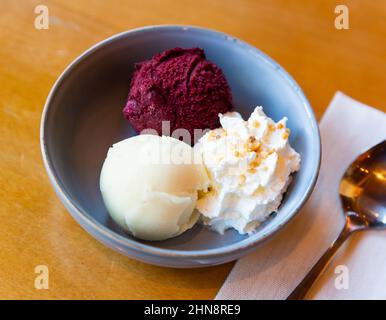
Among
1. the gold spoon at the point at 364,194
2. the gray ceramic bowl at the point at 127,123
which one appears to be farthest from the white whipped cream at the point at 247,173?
the gold spoon at the point at 364,194

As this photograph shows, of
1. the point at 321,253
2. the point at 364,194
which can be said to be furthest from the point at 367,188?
the point at 321,253

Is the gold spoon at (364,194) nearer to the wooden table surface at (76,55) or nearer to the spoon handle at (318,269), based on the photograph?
the spoon handle at (318,269)

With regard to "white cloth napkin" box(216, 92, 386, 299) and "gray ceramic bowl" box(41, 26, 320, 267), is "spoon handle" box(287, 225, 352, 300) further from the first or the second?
"gray ceramic bowl" box(41, 26, 320, 267)

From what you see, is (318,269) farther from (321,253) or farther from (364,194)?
(364,194)

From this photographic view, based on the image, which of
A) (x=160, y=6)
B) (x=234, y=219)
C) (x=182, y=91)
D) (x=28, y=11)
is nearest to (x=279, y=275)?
Result: (x=234, y=219)

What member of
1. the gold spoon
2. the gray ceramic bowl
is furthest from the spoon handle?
the gray ceramic bowl
